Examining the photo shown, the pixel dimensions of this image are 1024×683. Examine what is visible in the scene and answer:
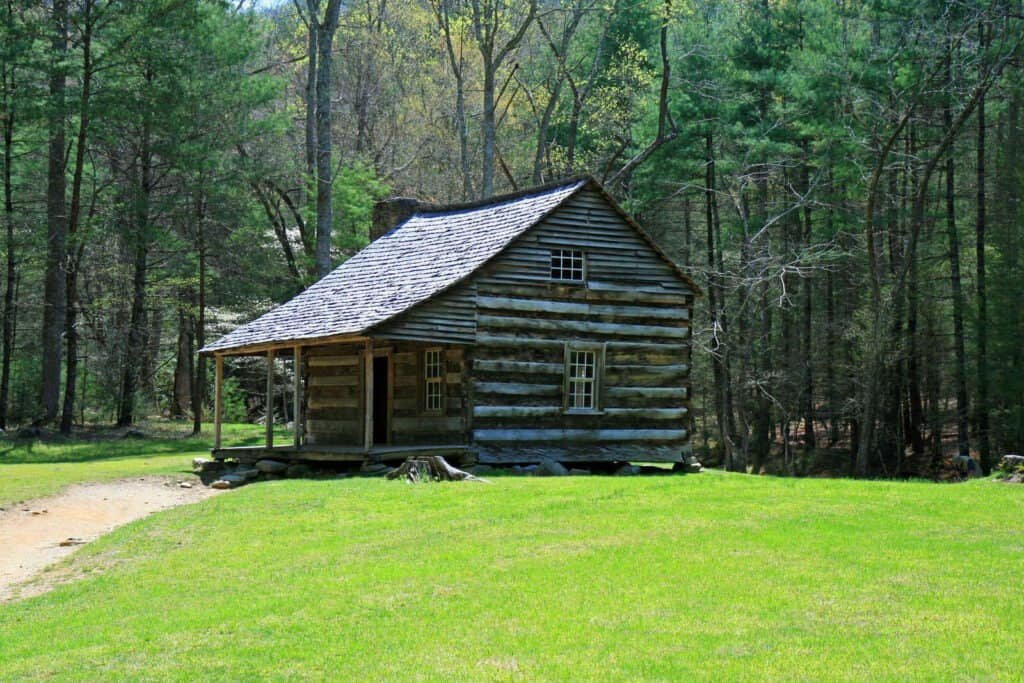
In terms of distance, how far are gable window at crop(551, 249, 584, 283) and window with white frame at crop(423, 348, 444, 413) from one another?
2.99 meters

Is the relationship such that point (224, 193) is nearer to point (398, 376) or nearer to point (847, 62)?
point (398, 376)

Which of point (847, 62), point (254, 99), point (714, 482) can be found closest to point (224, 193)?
point (254, 99)

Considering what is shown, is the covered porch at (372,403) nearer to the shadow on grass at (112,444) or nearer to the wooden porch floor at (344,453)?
the wooden porch floor at (344,453)

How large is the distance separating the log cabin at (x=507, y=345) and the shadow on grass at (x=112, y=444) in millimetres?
5197

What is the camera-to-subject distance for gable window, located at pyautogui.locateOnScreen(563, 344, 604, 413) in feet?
78.5

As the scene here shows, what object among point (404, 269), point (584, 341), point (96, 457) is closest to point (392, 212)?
point (404, 269)

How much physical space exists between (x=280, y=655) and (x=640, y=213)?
125ft

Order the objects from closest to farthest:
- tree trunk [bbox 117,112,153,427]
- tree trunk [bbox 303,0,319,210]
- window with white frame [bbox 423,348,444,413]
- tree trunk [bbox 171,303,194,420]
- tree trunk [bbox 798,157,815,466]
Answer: window with white frame [bbox 423,348,444,413]
tree trunk [bbox 117,112,153,427]
tree trunk [bbox 798,157,815,466]
tree trunk [bbox 303,0,319,210]
tree trunk [bbox 171,303,194,420]

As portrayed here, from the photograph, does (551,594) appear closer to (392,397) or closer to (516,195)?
(392,397)

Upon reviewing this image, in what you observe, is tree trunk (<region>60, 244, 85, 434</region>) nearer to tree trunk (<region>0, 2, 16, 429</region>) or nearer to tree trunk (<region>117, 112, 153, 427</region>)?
tree trunk (<region>0, 2, 16, 429</region>)

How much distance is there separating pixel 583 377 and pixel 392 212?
29.1 feet

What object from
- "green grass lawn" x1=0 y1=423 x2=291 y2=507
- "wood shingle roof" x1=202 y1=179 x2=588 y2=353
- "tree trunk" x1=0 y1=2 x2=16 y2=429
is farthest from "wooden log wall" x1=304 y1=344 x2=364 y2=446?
"tree trunk" x1=0 y1=2 x2=16 y2=429

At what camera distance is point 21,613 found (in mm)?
10984

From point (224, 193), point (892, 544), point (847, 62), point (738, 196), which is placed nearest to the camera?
point (892, 544)
